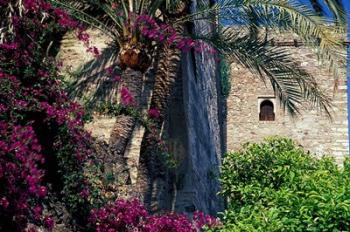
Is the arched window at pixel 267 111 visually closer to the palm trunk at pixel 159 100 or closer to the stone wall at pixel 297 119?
the stone wall at pixel 297 119

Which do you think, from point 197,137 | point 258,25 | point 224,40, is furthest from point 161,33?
point 197,137

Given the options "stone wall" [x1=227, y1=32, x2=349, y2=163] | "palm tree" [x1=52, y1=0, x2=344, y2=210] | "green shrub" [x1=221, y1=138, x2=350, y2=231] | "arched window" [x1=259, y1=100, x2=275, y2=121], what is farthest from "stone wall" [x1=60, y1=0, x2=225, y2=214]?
"arched window" [x1=259, y1=100, x2=275, y2=121]

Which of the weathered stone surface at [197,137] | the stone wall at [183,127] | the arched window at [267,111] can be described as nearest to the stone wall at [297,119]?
the arched window at [267,111]

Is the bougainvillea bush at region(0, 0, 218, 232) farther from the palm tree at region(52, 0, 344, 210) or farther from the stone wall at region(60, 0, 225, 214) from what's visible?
the stone wall at region(60, 0, 225, 214)

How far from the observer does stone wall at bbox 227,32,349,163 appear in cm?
2102

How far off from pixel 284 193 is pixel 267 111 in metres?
14.3

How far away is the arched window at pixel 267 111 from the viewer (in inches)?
853

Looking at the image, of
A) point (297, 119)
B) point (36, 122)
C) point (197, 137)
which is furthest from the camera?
point (297, 119)

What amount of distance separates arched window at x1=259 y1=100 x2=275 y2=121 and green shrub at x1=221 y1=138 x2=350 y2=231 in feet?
30.2

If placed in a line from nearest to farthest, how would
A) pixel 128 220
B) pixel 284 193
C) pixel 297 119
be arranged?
pixel 284 193, pixel 128 220, pixel 297 119

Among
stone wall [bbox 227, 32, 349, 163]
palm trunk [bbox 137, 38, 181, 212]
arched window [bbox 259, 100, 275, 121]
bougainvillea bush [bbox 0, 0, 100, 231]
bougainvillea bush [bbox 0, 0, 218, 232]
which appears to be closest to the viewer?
bougainvillea bush [bbox 0, 0, 100, 231]

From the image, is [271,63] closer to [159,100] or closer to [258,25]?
[258,25]

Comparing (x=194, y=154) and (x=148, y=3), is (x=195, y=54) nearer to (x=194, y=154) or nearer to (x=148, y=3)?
(x=194, y=154)

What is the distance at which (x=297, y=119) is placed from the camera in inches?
820
